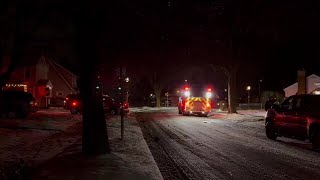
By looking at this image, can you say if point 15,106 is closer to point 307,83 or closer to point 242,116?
point 242,116

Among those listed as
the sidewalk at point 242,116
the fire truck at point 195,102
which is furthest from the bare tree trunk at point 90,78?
the fire truck at point 195,102

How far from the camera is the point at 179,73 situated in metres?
76.6

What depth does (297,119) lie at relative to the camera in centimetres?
1762

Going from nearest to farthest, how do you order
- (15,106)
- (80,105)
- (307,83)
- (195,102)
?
1. (15,106)
2. (80,105)
3. (195,102)
4. (307,83)

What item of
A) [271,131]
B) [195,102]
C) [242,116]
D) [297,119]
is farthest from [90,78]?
[195,102]

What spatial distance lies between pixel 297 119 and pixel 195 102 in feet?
75.3

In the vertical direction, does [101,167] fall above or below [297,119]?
below

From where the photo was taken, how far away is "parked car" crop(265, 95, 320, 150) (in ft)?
54.2

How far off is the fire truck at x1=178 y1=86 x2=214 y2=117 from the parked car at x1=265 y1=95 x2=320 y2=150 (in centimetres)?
2003

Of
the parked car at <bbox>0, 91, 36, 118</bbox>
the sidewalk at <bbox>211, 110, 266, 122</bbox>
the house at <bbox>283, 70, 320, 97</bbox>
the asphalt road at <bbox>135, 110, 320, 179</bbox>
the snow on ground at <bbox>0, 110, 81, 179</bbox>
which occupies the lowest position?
the asphalt road at <bbox>135, 110, 320, 179</bbox>

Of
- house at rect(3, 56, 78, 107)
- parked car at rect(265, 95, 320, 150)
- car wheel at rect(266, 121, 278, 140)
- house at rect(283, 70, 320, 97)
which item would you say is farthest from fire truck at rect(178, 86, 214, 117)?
house at rect(3, 56, 78, 107)

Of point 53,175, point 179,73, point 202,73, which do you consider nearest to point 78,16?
point 53,175

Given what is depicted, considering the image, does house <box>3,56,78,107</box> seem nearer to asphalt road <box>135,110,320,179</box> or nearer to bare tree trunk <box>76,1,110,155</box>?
asphalt road <box>135,110,320,179</box>

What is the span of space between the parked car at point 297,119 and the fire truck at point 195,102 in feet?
65.7
